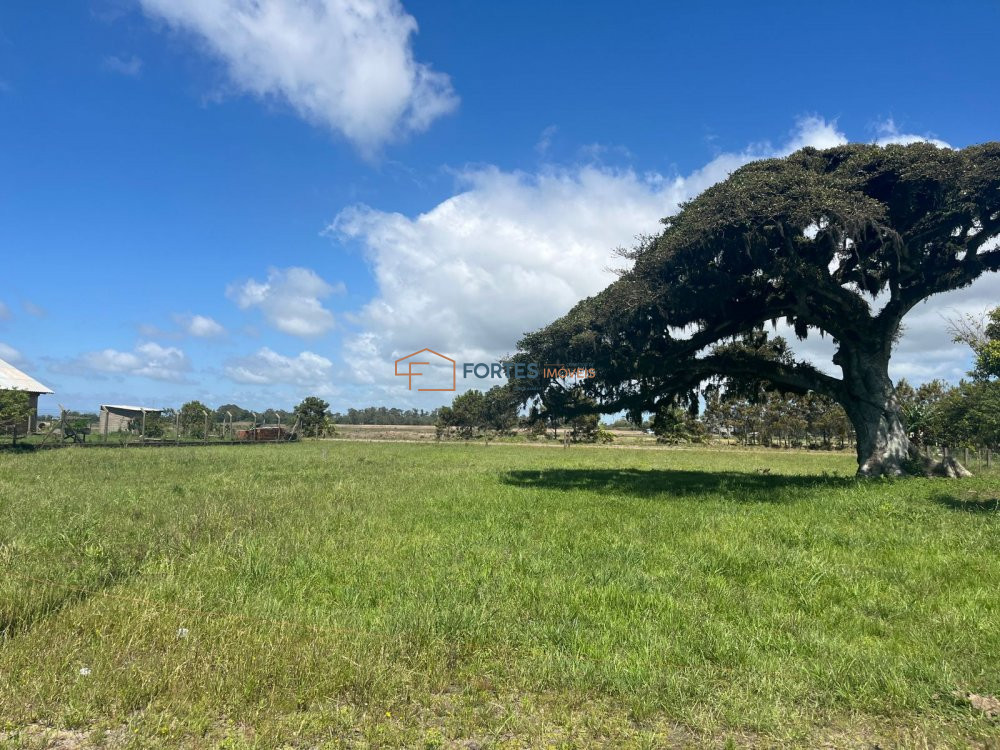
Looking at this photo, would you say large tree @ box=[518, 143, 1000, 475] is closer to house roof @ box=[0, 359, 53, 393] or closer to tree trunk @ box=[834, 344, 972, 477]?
tree trunk @ box=[834, 344, 972, 477]

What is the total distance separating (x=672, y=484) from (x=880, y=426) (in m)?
7.17

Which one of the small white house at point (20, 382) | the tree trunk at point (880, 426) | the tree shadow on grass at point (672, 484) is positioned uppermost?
the small white house at point (20, 382)

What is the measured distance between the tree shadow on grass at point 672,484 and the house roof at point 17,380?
42450 mm

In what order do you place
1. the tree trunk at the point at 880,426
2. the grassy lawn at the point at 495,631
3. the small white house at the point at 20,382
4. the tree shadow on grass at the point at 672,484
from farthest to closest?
the small white house at the point at 20,382
the tree trunk at the point at 880,426
the tree shadow on grass at the point at 672,484
the grassy lawn at the point at 495,631

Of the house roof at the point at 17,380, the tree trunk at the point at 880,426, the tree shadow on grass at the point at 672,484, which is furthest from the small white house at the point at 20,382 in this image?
the tree trunk at the point at 880,426

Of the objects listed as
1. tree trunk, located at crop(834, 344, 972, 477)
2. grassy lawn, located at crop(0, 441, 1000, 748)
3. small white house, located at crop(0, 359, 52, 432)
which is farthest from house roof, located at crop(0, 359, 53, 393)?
tree trunk, located at crop(834, 344, 972, 477)

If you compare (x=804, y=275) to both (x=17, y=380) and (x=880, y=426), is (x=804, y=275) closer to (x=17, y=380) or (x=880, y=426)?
(x=880, y=426)

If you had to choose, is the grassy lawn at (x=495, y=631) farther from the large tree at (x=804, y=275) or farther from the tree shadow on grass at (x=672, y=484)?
the large tree at (x=804, y=275)

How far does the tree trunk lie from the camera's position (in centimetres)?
1694

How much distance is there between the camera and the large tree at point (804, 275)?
564 inches

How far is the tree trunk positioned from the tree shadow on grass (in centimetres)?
140

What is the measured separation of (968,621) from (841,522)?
523 cm

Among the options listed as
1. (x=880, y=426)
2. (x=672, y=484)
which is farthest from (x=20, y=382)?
(x=880, y=426)

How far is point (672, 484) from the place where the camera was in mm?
16031
